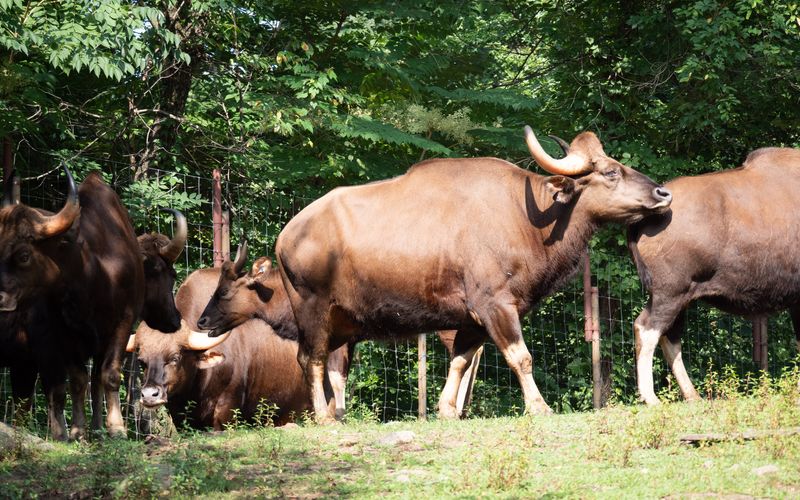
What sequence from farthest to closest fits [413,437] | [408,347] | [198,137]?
[408,347] → [198,137] → [413,437]

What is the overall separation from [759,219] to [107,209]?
612cm

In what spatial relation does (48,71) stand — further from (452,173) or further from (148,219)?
(452,173)

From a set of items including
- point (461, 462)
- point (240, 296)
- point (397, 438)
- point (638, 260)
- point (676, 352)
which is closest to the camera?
point (461, 462)

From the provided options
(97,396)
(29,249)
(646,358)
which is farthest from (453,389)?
(29,249)

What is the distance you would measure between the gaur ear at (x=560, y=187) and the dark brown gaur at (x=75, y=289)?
12.7 feet

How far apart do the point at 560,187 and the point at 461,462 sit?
4.04 m

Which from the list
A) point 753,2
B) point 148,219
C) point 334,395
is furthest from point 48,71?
point 753,2

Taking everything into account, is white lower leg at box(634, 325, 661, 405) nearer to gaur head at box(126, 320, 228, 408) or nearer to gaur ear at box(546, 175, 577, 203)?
gaur ear at box(546, 175, 577, 203)

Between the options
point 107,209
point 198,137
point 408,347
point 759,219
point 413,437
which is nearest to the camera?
point 413,437

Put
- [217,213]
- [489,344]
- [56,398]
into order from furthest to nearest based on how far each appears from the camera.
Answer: [489,344] → [217,213] → [56,398]

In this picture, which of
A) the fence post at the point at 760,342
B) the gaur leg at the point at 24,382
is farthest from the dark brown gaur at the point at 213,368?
the fence post at the point at 760,342

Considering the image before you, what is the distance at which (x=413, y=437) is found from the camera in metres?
8.19

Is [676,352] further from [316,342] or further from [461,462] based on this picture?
[461,462]

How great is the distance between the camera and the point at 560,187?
34.6 feet
